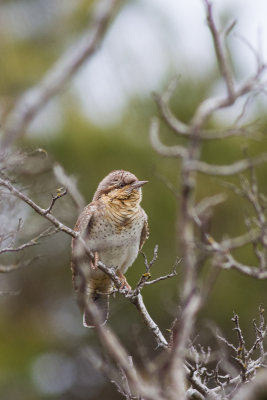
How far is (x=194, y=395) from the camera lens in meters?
4.92

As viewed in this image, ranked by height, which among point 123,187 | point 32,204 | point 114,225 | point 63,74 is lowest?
point 114,225

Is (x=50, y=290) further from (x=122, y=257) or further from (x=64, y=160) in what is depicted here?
(x=122, y=257)

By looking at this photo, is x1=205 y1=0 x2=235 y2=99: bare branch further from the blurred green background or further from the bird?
the blurred green background

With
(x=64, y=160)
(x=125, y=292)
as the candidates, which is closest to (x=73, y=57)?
(x=125, y=292)

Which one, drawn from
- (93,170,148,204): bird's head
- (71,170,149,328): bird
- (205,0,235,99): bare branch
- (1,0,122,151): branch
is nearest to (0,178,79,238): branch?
(1,0,122,151): branch

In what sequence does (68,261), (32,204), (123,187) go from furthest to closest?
1. (68,261)
2. (123,187)
3. (32,204)

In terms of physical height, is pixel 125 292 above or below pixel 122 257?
above

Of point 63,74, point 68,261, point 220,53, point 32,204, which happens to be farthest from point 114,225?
point 68,261

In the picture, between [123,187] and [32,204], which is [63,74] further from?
[123,187]

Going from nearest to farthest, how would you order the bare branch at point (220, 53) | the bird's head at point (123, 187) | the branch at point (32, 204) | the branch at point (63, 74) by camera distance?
the bare branch at point (220, 53) < the branch at point (63, 74) < the branch at point (32, 204) < the bird's head at point (123, 187)

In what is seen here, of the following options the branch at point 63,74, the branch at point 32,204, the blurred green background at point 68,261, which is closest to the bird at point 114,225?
the branch at point 32,204

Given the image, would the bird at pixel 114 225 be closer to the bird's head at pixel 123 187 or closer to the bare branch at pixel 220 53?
the bird's head at pixel 123 187

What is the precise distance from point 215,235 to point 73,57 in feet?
33.1

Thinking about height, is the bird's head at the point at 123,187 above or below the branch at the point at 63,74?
below
